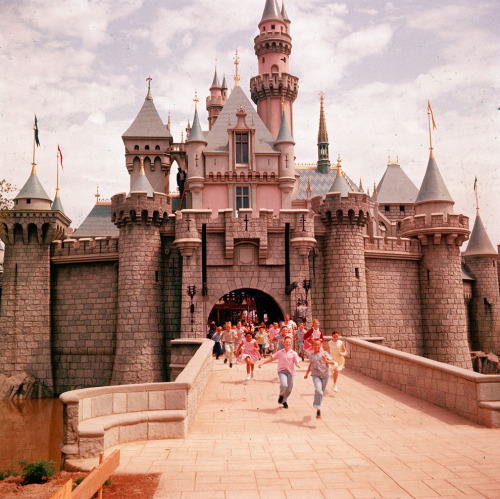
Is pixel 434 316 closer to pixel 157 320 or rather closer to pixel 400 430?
pixel 157 320

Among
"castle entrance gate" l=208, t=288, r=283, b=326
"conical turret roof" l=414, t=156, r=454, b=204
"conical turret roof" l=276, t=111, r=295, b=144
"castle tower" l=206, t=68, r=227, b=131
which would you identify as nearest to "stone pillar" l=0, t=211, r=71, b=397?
"castle entrance gate" l=208, t=288, r=283, b=326

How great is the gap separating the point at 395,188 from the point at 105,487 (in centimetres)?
4404

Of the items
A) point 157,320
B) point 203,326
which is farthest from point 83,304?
point 203,326

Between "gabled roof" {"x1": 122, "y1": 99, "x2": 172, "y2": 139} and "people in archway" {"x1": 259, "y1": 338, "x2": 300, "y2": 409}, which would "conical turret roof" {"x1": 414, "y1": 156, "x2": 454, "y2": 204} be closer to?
"gabled roof" {"x1": 122, "y1": 99, "x2": 172, "y2": 139}

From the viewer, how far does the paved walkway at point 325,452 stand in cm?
648

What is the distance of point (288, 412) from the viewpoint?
11234 millimetres

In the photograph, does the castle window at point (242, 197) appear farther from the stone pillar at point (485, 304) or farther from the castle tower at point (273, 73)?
the stone pillar at point (485, 304)

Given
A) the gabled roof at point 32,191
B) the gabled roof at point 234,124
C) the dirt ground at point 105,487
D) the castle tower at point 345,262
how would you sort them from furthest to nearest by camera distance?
the gabled roof at point 234,124
the gabled roof at point 32,191
the castle tower at point 345,262
the dirt ground at point 105,487

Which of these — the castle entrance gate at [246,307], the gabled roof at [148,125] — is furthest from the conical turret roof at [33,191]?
the castle entrance gate at [246,307]

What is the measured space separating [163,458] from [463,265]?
106 feet

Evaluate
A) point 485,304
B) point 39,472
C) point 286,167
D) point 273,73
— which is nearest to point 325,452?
point 39,472

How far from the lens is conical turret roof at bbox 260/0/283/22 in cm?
4028

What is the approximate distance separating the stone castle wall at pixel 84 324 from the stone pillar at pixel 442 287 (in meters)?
15.7

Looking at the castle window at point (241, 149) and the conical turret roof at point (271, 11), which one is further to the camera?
the conical turret roof at point (271, 11)
